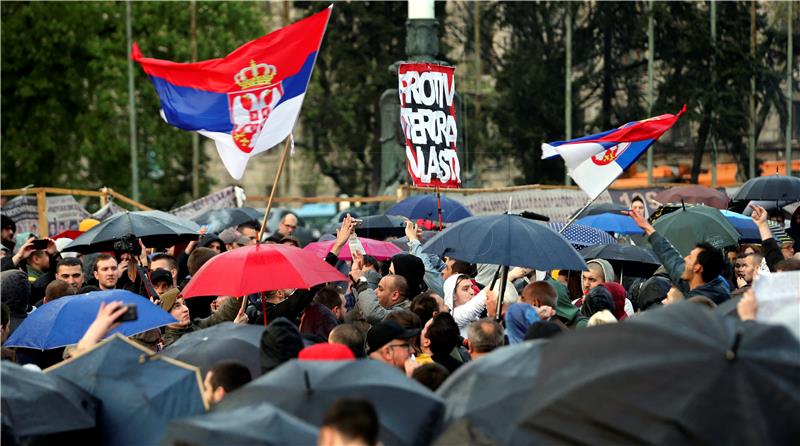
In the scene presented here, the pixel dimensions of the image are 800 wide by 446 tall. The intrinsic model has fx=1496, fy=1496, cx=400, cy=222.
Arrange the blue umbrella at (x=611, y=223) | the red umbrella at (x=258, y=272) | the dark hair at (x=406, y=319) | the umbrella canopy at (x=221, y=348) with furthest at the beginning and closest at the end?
the blue umbrella at (x=611, y=223), the red umbrella at (x=258, y=272), the dark hair at (x=406, y=319), the umbrella canopy at (x=221, y=348)

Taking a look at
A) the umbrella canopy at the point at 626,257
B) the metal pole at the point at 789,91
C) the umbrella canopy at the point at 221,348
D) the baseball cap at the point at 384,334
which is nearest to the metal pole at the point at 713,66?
the metal pole at the point at 789,91

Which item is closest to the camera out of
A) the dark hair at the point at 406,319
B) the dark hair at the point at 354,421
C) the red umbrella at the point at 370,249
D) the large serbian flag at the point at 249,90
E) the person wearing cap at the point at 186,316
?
the dark hair at the point at 354,421

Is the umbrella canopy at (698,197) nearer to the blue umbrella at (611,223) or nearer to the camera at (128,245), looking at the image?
the blue umbrella at (611,223)

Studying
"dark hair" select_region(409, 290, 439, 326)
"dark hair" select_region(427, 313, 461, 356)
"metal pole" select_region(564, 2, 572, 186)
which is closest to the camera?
"dark hair" select_region(427, 313, 461, 356)

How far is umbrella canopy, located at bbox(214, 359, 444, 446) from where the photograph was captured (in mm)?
5633

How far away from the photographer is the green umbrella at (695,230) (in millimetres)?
11953

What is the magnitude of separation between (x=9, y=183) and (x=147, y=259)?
2716 centimetres

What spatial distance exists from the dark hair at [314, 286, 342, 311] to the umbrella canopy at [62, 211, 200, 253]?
301cm

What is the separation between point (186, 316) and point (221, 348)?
2650mm

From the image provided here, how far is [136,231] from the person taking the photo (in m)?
12.6

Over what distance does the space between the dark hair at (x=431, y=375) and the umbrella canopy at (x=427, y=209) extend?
936 cm

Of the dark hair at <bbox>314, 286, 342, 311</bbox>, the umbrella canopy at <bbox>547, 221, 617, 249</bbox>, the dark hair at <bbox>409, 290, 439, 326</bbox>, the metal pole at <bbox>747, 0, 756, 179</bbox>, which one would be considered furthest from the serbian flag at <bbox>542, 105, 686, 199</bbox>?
the metal pole at <bbox>747, 0, 756, 179</bbox>

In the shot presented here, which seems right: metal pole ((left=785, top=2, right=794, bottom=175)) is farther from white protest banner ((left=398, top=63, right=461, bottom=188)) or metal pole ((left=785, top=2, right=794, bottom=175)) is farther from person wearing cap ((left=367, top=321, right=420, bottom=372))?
person wearing cap ((left=367, top=321, right=420, bottom=372))

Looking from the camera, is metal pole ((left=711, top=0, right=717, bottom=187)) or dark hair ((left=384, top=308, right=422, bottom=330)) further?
metal pole ((left=711, top=0, right=717, bottom=187))
